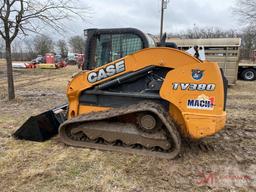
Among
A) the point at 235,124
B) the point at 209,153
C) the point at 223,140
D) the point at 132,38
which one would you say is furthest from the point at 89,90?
the point at 235,124

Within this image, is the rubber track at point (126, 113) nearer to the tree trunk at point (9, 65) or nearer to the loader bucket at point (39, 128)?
the loader bucket at point (39, 128)

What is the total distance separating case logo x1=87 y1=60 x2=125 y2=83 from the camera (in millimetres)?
4547

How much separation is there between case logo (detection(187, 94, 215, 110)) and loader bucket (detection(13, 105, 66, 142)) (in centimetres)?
267

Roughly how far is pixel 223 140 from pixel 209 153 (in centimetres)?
87

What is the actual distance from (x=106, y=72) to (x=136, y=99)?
2.26 feet

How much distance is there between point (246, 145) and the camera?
500cm

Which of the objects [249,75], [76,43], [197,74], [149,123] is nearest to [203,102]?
[197,74]

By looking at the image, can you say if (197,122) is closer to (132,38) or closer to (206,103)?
(206,103)

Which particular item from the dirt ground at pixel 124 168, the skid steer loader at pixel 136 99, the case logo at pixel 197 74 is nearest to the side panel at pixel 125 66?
the skid steer loader at pixel 136 99

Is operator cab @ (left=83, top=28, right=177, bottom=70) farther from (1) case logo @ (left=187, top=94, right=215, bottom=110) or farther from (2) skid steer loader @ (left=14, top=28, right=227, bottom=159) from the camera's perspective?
(1) case logo @ (left=187, top=94, right=215, bottom=110)

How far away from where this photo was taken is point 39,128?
493cm

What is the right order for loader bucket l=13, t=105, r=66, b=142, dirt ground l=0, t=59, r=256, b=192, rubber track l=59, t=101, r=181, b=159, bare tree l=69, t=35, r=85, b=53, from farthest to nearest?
1. bare tree l=69, t=35, r=85, b=53
2. loader bucket l=13, t=105, r=66, b=142
3. rubber track l=59, t=101, r=181, b=159
4. dirt ground l=0, t=59, r=256, b=192

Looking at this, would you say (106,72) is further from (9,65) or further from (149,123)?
(9,65)

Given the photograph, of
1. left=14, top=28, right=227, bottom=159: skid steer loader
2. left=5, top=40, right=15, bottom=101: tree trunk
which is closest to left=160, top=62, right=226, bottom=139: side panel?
left=14, top=28, right=227, bottom=159: skid steer loader
